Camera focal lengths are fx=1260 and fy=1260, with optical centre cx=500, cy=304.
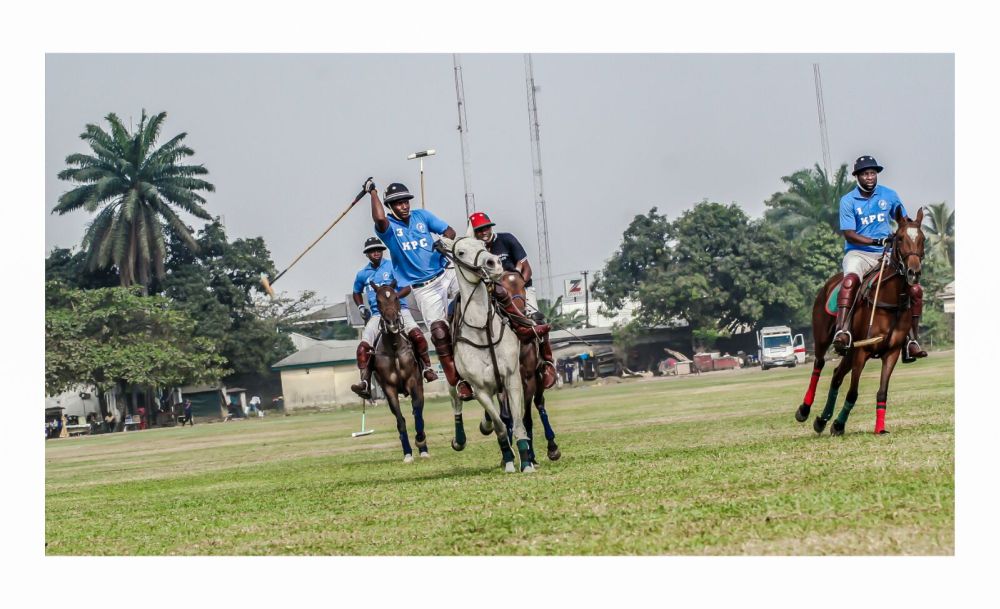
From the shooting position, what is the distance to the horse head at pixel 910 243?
12.1 metres

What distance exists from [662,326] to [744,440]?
212ft

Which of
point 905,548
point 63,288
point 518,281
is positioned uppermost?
point 63,288

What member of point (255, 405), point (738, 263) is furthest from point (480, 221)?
point (738, 263)

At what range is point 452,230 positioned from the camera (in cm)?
1245

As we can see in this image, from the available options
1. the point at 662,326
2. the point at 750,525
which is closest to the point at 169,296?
the point at 662,326

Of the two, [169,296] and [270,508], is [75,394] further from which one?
[270,508]

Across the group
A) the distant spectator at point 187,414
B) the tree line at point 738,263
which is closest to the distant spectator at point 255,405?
the distant spectator at point 187,414

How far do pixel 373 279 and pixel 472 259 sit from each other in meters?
4.96

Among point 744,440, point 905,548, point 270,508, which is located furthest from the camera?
point 744,440

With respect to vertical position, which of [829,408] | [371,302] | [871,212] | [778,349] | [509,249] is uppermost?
[778,349]

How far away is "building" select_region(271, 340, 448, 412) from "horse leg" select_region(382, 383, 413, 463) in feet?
171

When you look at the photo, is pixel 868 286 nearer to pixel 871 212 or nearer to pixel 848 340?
pixel 848 340

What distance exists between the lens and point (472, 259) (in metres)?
11.0

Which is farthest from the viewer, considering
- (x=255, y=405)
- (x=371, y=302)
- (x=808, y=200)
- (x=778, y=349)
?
(x=808, y=200)
